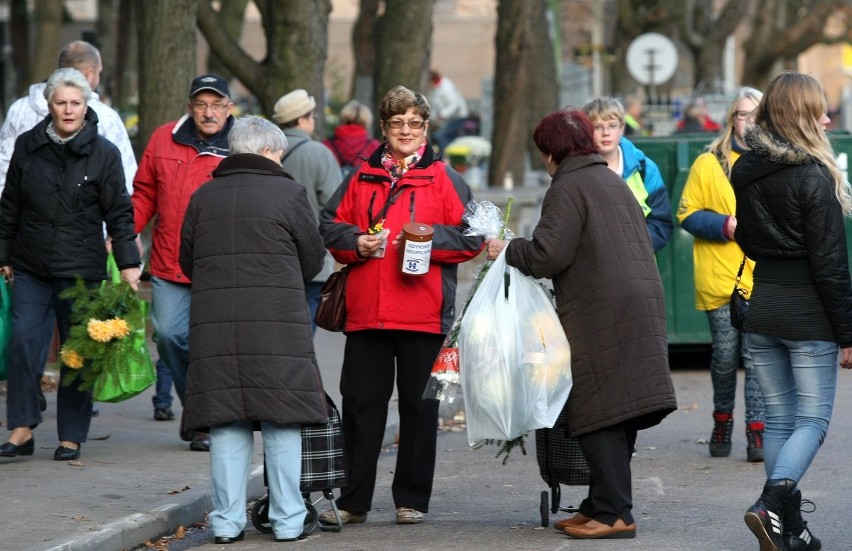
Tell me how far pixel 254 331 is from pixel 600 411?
4.66 feet

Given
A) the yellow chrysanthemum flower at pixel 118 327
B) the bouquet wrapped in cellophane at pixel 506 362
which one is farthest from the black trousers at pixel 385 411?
the yellow chrysanthemum flower at pixel 118 327

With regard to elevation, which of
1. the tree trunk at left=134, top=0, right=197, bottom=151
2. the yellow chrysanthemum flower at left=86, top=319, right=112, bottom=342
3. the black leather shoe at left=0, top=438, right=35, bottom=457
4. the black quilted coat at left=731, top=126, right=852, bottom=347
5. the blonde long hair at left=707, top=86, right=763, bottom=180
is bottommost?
the black leather shoe at left=0, top=438, right=35, bottom=457

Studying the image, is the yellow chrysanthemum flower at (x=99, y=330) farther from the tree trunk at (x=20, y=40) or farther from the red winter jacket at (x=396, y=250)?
the tree trunk at (x=20, y=40)

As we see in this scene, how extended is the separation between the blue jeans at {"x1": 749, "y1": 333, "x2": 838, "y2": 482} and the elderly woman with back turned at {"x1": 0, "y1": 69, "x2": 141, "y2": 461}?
3.34 metres

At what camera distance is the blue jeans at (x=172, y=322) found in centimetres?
844

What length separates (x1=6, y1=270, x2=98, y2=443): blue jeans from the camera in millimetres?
8133

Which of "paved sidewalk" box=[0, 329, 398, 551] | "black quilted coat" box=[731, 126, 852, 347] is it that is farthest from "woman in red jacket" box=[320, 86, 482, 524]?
"black quilted coat" box=[731, 126, 852, 347]

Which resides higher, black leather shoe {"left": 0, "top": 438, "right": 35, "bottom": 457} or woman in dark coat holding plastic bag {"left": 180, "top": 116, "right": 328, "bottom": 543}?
woman in dark coat holding plastic bag {"left": 180, "top": 116, "right": 328, "bottom": 543}

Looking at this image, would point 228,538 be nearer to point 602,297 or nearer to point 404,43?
point 602,297

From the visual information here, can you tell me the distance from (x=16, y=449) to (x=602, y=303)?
3.38 m

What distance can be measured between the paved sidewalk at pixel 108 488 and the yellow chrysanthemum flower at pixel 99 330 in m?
0.68

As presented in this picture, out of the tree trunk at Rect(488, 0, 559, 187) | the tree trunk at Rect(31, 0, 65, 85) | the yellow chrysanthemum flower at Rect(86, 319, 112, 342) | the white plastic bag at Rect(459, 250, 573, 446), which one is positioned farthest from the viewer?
the tree trunk at Rect(31, 0, 65, 85)

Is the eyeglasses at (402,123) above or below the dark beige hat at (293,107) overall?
below

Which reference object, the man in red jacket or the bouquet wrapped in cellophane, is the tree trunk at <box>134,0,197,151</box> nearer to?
the man in red jacket
